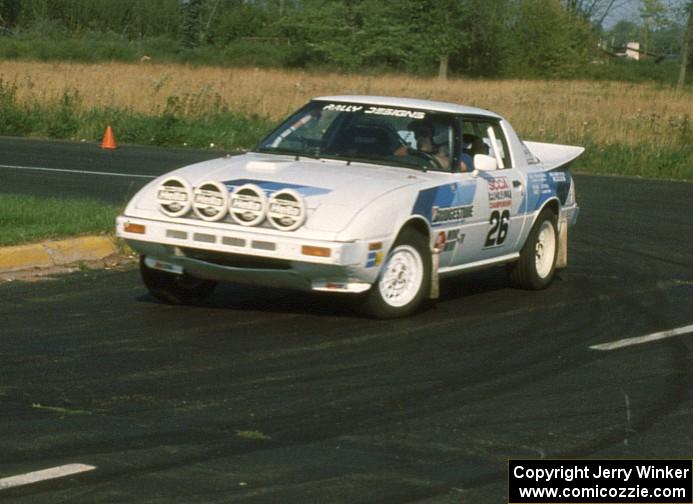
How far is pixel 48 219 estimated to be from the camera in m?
12.5

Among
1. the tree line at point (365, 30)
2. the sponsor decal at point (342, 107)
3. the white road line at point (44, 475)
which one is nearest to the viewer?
the white road line at point (44, 475)

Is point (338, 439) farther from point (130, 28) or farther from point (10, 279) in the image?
point (130, 28)

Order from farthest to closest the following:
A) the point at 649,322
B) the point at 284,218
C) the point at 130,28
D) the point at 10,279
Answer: the point at 130,28 < the point at 10,279 < the point at 649,322 < the point at 284,218

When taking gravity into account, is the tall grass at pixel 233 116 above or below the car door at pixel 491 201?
below

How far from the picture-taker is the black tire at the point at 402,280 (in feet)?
30.7

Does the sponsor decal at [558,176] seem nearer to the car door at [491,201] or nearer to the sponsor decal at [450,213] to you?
the car door at [491,201]

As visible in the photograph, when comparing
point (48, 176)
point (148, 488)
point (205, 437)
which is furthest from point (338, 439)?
point (48, 176)

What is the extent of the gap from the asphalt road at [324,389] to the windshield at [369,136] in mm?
1090

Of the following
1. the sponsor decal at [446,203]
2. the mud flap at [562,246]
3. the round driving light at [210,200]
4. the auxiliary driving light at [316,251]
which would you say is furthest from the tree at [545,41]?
the auxiliary driving light at [316,251]

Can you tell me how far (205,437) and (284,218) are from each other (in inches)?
115

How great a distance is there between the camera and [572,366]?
819cm

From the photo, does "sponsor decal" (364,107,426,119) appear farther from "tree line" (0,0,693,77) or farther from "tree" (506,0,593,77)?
"tree" (506,0,593,77)

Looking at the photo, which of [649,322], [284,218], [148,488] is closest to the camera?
[148,488]

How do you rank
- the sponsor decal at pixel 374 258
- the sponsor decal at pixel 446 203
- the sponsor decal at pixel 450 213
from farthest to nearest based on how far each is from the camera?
1. the sponsor decal at pixel 450 213
2. the sponsor decal at pixel 446 203
3. the sponsor decal at pixel 374 258
